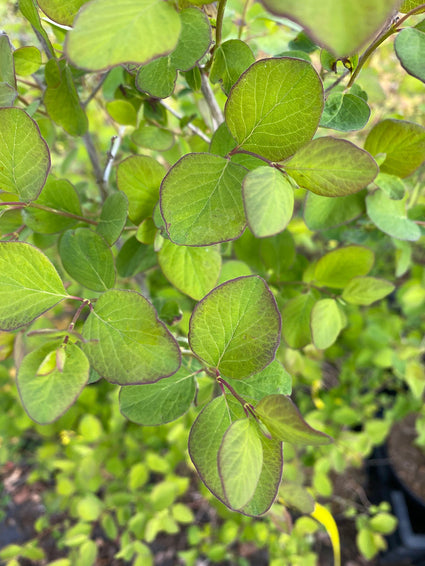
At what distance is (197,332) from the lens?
1.04ft

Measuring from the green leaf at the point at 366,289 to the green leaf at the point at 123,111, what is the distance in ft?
1.10

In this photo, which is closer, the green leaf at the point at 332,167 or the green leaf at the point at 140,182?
the green leaf at the point at 332,167

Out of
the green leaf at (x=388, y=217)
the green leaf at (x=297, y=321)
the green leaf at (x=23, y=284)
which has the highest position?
the green leaf at (x=388, y=217)

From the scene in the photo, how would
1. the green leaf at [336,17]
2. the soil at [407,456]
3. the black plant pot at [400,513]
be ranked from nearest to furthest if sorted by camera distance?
1. the green leaf at [336,17]
2. the black plant pot at [400,513]
3. the soil at [407,456]

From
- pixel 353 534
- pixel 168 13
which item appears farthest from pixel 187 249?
pixel 353 534

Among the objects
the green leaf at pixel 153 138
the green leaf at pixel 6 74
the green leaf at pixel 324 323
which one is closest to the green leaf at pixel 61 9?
Answer: the green leaf at pixel 6 74

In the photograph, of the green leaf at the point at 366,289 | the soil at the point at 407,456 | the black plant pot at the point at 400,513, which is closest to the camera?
the green leaf at the point at 366,289

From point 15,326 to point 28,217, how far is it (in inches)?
5.4

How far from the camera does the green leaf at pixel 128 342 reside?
0.28 metres

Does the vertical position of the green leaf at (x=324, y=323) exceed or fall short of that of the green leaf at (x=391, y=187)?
it falls short

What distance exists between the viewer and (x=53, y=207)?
1.32ft

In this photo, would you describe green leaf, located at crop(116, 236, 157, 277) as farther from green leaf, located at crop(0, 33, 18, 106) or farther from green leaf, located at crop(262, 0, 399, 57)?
green leaf, located at crop(262, 0, 399, 57)

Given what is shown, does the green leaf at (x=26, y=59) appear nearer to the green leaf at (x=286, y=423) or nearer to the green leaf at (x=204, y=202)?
the green leaf at (x=204, y=202)

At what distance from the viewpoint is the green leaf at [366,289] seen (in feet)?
1.56
